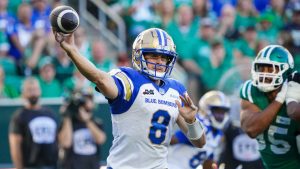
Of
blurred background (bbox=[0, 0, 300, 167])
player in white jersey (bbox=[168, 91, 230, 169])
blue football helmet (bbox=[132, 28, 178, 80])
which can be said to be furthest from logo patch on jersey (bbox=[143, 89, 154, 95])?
blurred background (bbox=[0, 0, 300, 167])

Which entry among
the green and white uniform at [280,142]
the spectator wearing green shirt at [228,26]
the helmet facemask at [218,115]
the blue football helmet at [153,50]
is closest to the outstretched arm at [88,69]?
the blue football helmet at [153,50]

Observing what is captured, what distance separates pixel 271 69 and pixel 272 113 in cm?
43

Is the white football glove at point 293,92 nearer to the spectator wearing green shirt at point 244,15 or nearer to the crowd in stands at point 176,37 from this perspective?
the crowd in stands at point 176,37

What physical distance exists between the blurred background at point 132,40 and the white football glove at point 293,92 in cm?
492

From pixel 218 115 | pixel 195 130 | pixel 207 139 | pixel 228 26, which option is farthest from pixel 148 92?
pixel 228 26

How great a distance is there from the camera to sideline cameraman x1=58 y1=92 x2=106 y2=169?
10.8m

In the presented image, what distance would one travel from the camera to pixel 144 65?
251 inches

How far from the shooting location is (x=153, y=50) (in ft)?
21.0

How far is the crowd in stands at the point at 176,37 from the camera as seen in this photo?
1256 cm

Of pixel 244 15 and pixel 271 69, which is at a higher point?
pixel 244 15

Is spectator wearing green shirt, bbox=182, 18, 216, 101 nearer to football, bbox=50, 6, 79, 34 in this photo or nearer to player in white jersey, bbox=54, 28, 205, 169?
player in white jersey, bbox=54, 28, 205, 169

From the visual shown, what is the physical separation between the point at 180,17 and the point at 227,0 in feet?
5.28

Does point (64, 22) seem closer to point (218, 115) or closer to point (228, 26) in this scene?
point (218, 115)

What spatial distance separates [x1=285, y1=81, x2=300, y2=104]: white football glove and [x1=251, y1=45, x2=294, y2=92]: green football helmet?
0.43 ft
